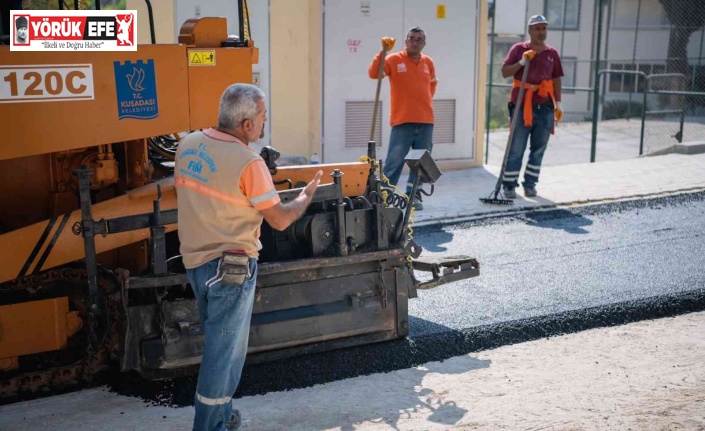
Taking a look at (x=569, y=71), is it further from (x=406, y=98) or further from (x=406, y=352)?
(x=406, y=352)

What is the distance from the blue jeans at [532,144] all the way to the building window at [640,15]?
14708 mm

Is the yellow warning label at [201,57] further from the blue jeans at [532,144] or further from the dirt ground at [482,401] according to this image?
the blue jeans at [532,144]

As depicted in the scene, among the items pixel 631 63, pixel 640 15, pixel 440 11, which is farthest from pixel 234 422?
pixel 640 15

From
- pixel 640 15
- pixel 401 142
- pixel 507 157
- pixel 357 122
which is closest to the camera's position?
pixel 401 142

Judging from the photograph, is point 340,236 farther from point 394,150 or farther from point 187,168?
point 394,150

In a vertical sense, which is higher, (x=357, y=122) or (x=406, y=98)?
(x=406, y=98)

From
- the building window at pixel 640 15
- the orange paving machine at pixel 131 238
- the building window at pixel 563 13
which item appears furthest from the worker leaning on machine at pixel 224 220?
the building window at pixel 640 15

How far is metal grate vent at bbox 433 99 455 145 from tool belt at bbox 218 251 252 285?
27.1 ft

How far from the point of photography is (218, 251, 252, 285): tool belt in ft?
13.6

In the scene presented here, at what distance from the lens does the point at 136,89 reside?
4.90 metres

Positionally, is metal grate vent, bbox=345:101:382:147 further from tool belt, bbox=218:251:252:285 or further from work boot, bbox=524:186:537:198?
tool belt, bbox=218:251:252:285

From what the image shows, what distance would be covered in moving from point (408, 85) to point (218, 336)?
5.87 metres

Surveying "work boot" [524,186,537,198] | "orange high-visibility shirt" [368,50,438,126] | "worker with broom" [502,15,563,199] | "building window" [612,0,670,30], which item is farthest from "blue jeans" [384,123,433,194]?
"building window" [612,0,670,30]

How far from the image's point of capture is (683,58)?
2222 cm
